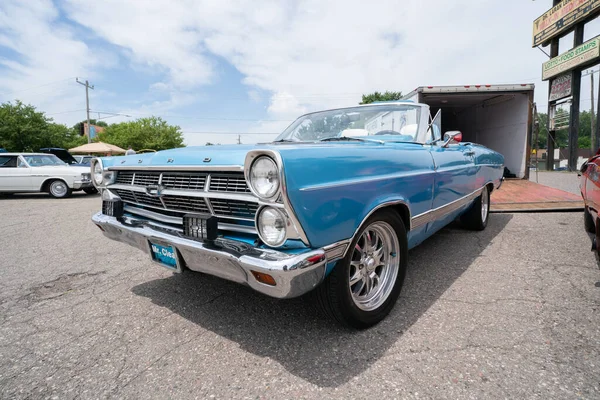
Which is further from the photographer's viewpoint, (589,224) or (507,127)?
(507,127)

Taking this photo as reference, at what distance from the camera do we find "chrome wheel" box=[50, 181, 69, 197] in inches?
400

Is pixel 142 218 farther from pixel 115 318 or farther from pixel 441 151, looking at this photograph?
pixel 441 151

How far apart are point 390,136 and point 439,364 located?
1851mm

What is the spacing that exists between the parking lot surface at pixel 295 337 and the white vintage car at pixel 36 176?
7.79 m

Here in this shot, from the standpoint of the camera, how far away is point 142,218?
8.57 ft

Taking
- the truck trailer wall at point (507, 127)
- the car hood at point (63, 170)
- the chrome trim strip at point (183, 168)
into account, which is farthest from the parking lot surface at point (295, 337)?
the car hood at point (63, 170)

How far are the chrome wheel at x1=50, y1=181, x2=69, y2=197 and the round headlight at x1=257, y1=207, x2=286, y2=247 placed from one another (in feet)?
35.8

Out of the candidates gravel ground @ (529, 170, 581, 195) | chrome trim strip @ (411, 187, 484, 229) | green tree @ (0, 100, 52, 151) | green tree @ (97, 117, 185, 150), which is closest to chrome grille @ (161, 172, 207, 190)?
chrome trim strip @ (411, 187, 484, 229)

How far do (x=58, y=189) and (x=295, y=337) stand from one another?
36.2 feet

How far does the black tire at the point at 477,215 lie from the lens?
4539mm

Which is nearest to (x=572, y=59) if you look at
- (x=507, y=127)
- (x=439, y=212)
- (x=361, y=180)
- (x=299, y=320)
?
(x=507, y=127)

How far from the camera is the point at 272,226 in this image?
169 centimetres

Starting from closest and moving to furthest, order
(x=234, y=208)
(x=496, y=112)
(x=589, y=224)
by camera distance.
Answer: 1. (x=234, y=208)
2. (x=589, y=224)
3. (x=496, y=112)

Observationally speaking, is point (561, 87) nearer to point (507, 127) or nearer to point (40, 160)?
point (507, 127)
